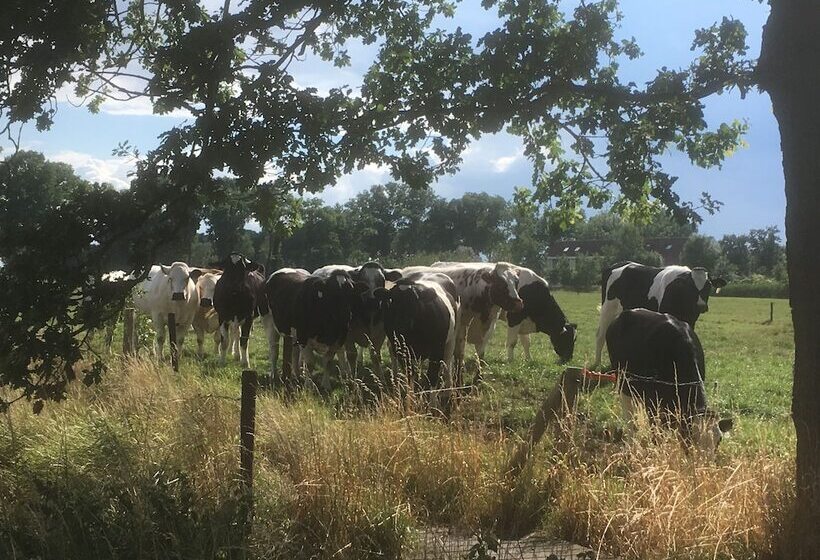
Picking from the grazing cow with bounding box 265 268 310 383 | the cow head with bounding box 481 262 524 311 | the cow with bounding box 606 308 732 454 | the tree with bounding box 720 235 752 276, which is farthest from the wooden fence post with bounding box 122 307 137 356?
the tree with bounding box 720 235 752 276

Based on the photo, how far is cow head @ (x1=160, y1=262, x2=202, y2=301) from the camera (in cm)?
1587

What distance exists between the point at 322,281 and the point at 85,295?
6985 millimetres

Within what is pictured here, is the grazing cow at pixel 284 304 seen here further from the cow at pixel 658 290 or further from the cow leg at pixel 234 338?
the cow at pixel 658 290

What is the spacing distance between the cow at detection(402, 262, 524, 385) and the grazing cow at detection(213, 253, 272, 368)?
3332mm

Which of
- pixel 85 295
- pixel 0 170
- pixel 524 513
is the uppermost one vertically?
pixel 0 170

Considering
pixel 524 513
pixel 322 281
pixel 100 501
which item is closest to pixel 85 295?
pixel 100 501

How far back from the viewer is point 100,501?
5.27 metres

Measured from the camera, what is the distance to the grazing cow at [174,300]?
16.2 m

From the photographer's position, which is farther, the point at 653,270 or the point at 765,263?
the point at 765,263

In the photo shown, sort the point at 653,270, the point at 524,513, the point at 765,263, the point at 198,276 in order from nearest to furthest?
1. the point at 524,513
2. the point at 653,270
3. the point at 198,276
4. the point at 765,263

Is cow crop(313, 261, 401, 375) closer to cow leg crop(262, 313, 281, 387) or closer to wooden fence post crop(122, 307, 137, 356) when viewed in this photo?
cow leg crop(262, 313, 281, 387)

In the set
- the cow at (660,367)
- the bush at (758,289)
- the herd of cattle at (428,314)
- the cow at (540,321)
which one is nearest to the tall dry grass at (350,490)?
the cow at (660,367)

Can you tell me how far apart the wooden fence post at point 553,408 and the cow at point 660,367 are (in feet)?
3.26

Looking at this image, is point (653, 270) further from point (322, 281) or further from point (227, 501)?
point (227, 501)
